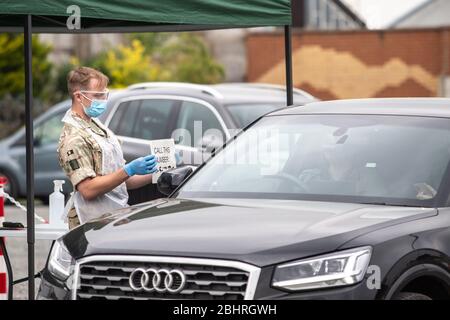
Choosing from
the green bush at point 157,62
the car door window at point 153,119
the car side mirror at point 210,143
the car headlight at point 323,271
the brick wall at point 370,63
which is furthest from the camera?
the green bush at point 157,62

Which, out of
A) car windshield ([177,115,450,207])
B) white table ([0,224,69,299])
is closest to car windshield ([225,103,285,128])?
white table ([0,224,69,299])

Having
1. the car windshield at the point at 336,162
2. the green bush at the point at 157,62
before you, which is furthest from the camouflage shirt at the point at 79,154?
the green bush at the point at 157,62

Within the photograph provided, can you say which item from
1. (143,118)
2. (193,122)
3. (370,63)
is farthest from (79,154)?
(370,63)

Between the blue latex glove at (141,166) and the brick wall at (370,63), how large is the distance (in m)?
26.6

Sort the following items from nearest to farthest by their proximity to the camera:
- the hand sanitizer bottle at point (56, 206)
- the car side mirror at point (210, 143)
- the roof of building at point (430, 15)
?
1. the hand sanitizer bottle at point (56, 206)
2. the car side mirror at point (210, 143)
3. the roof of building at point (430, 15)

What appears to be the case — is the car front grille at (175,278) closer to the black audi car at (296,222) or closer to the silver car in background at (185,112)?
the black audi car at (296,222)

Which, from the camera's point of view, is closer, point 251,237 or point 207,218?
point 251,237

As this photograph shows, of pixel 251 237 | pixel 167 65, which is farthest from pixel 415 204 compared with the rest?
pixel 167 65

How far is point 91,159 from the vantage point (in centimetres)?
820

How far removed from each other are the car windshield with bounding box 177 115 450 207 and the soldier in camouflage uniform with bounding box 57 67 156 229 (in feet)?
2.39

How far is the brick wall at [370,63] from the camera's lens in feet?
114

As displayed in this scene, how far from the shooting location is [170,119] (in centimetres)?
1354

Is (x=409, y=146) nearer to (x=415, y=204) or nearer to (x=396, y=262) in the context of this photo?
(x=415, y=204)
